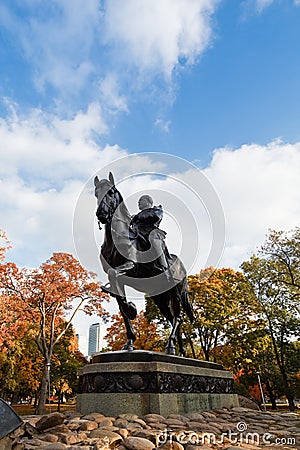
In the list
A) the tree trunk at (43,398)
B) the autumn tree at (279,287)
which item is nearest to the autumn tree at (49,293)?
the tree trunk at (43,398)

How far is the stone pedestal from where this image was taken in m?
5.50

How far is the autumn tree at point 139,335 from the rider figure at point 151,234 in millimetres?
14892

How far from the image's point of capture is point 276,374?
112ft

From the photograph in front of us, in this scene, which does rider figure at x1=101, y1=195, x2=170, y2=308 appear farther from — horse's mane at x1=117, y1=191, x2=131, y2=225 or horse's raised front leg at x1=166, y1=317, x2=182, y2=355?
horse's raised front leg at x1=166, y1=317, x2=182, y2=355

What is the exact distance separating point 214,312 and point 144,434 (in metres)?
17.5

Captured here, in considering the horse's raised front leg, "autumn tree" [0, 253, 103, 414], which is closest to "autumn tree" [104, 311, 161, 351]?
"autumn tree" [0, 253, 103, 414]

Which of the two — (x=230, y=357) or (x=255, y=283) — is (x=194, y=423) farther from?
(x=255, y=283)

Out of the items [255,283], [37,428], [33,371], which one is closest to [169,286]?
[37,428]

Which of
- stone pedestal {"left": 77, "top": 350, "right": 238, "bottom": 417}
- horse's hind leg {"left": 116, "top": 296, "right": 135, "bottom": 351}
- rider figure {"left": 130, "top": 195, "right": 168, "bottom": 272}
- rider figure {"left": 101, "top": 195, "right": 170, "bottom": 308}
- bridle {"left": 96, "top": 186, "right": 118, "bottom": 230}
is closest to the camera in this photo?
stone pedestal {"left": 77, "top": 350, "right": 238, "bottom": 417}

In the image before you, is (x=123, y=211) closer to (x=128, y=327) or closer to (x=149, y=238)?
(x=149, y=238)

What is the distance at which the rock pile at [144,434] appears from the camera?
11.9ft

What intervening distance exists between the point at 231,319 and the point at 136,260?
664 inches

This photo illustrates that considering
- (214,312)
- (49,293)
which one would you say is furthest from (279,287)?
(49,293)

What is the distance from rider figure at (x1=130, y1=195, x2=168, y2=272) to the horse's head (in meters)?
0.70
